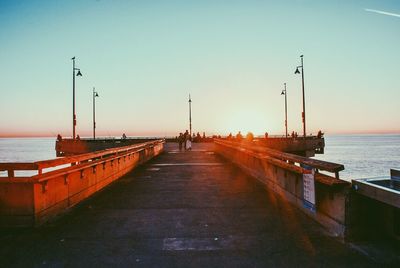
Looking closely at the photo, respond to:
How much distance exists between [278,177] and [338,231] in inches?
171

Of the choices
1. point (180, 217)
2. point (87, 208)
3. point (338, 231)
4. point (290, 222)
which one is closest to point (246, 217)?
point (290, 222)

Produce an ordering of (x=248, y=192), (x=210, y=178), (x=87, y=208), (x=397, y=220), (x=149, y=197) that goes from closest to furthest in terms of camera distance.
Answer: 1. (x=397, y=220)
2. (x=87, y=208)
3. (x=149, y=197)
4. (x=248, y=192)
5. (x=210, y=178)

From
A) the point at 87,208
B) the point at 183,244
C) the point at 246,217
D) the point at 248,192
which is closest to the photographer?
the point at 183,244

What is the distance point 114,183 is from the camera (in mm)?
13234

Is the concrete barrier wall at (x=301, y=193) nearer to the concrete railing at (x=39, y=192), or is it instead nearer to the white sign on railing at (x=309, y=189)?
the white sign on railing at (x=309, y=189)

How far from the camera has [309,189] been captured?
7074 mm

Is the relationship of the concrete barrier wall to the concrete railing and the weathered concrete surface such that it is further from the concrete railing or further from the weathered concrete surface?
the concrete railing

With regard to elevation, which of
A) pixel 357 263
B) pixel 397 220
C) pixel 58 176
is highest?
pixel 58 176

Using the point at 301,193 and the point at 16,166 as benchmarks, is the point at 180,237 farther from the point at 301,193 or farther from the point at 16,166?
the point at 16,166

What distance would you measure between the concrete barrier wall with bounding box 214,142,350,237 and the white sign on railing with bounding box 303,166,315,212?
0.32 ft

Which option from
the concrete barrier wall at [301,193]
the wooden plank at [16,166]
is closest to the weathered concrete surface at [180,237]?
the concrete barrier wall at [301,193]

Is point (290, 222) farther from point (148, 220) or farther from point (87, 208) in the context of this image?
point (87, 208)

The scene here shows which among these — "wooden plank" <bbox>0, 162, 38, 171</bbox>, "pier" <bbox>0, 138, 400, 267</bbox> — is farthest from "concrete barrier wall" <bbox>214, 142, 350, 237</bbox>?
"wooden plank" <bbox>0, 162, 38, 171</bbox>

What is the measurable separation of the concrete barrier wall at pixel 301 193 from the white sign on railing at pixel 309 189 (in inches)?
3.8
